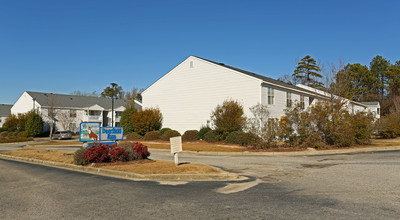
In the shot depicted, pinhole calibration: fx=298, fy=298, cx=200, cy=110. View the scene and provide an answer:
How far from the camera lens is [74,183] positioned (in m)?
9.46

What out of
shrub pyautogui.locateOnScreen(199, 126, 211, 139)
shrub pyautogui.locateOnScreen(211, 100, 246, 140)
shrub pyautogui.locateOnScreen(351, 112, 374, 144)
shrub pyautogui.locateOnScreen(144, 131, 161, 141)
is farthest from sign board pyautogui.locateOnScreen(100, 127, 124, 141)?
shrub pyautogui.locateOnScreen(144, 131, 161, 141)

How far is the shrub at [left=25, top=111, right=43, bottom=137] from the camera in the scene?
4947 cm

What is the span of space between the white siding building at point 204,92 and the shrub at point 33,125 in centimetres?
2418

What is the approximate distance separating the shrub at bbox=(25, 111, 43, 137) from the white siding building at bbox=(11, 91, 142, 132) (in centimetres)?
330

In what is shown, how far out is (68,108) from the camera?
58.5 meters

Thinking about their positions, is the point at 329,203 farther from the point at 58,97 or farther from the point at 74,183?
the point at 58,97

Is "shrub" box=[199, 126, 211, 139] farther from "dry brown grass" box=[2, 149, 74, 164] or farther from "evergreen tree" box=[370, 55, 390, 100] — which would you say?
"evergreen tree" box=[370, 55, 390, 100]

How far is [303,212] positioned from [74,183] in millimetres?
7068

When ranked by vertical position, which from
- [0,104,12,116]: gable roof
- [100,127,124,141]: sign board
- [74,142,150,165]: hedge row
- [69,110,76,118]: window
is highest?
[0,104,12,116]: gable roof

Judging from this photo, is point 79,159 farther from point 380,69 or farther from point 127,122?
point 380,69

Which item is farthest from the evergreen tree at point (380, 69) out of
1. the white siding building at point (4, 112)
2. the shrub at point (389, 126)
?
the white siding building at point (4, 112)

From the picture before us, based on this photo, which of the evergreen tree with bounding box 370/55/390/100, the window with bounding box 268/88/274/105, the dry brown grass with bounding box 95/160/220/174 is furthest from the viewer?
the evergreen tree with bounding box 370/55/390/100

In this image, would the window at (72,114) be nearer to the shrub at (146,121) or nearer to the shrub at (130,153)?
the shrub at (146,121)

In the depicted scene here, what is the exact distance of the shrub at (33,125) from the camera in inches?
1947
